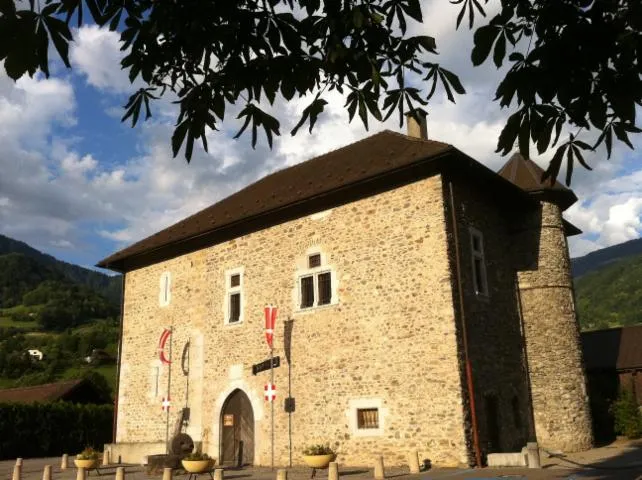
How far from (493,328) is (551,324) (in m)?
2.15

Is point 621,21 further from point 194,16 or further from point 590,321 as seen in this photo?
point 590,321

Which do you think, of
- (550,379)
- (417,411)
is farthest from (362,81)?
(550,379)

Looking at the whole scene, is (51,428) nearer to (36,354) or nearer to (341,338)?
(341,338)

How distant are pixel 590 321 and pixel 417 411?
75.7 metres

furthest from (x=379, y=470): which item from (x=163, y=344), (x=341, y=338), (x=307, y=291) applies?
(x=163, y=344)

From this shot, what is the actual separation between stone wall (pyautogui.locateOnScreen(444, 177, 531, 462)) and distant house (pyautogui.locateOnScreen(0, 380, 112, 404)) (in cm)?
2198

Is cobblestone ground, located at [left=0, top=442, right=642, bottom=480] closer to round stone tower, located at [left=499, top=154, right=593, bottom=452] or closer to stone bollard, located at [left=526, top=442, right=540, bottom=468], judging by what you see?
stone bollard, located at [left=526, top=442, right=540, bottom=468]

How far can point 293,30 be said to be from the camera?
346cm

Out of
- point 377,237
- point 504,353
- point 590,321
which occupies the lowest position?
point 504,353

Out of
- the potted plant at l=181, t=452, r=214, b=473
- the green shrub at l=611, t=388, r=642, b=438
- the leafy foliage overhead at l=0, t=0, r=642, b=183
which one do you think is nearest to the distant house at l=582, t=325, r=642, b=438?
the green shrub at l=611, t=388, r=642, b=438

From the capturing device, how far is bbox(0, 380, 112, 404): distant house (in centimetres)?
2978

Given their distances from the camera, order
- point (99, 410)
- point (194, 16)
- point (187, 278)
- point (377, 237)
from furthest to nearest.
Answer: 1. point (99, 410)
2. point (187, 278)
3. point (377, 237)
4. point (194, 16)

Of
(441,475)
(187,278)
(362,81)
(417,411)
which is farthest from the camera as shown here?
(187,278)

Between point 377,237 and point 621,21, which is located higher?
point 377,237
